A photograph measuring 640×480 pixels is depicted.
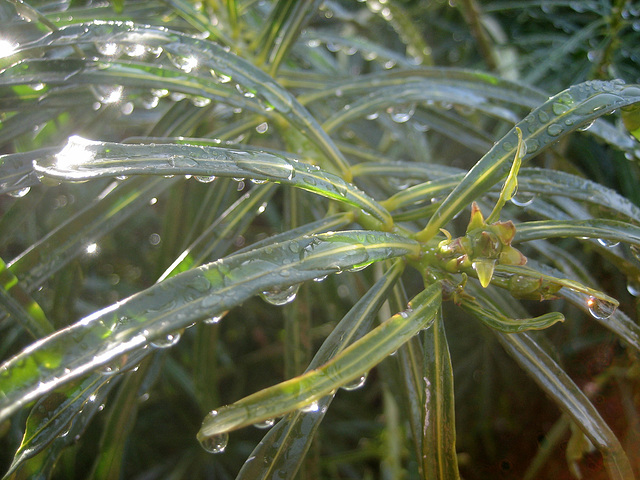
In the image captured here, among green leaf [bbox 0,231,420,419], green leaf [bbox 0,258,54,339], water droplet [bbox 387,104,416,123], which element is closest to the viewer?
green leaf [bbox 0,231,420,419]

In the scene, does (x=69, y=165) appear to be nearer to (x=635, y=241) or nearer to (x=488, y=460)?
(x=635, y=241)

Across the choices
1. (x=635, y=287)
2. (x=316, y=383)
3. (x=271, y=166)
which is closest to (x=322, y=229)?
(x=271, y=166)

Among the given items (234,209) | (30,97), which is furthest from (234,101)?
(30,97)

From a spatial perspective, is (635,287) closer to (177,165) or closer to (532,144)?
(532,144)

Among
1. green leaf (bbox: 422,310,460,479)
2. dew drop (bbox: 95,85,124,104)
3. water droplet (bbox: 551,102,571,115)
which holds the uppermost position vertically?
dew drop (bbox: 95,85,124,104)

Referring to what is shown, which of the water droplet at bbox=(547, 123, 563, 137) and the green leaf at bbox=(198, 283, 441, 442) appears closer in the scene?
the green leaf at bbox=(198, 283, 441, 442)

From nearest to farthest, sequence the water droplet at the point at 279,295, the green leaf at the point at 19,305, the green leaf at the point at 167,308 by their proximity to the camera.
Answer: the green leaf at the point at 167,308, the water droplet at the point at 279,295, the green leaf at the point at 19,305

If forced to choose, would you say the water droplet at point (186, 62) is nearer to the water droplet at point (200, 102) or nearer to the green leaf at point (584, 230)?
the water droplet at point (200, 102)

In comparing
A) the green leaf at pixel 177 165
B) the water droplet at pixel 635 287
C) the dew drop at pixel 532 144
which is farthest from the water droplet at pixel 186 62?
the water droplet at pixel 635 287

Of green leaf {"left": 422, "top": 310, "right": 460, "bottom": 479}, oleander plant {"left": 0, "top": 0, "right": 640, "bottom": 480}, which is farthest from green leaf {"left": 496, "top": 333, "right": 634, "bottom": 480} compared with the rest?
green leaf {"left": 422, "top": 310, "right": 460, "bottom": 479}

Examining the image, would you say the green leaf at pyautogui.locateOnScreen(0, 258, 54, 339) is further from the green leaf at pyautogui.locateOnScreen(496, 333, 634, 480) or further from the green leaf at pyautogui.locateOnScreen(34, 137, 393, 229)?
the green leaf at pyautogui.locateOnScreen(496, 333, 634, 480)
